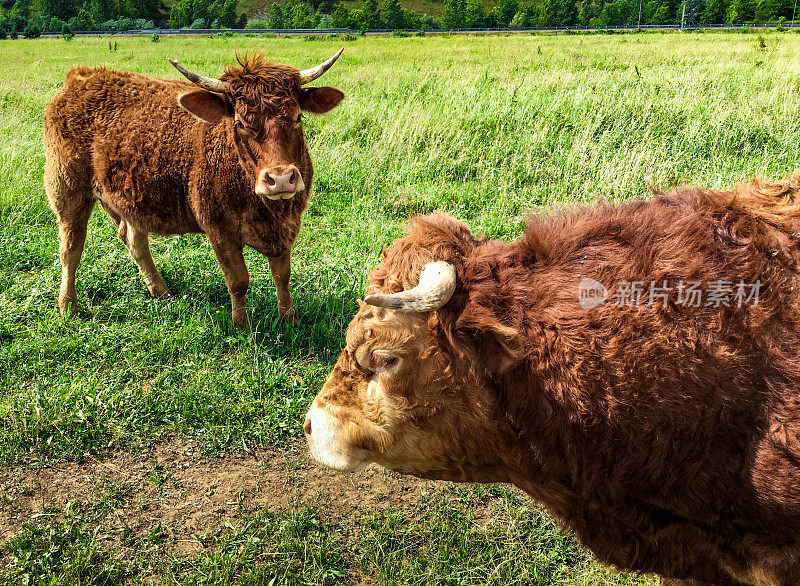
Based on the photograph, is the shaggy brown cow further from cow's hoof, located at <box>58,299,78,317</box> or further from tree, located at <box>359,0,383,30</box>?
tree, located at <box>359,0,383,30</box>

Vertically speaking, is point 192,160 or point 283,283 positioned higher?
point 192,160

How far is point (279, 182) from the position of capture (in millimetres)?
4609

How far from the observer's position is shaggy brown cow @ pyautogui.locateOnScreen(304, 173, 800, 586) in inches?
86.8

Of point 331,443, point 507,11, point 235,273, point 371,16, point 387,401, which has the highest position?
point 507,11

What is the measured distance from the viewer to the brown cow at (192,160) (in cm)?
485

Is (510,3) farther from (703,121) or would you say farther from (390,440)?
(390,440)

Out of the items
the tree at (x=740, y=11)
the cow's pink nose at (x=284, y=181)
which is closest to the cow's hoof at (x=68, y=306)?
the cow's pink nose at (x=284, y=181)

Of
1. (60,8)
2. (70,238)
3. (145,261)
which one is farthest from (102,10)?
(145,261)

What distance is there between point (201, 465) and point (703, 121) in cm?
868

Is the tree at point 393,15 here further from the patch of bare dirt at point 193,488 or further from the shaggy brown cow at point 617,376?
the shaggy brown cow at point 617,376

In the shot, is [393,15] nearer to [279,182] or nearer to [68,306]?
[68,306]

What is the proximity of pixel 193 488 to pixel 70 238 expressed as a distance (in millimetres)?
3281

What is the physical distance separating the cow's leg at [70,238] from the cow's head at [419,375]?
174 inches

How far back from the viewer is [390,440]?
98.6 inches
